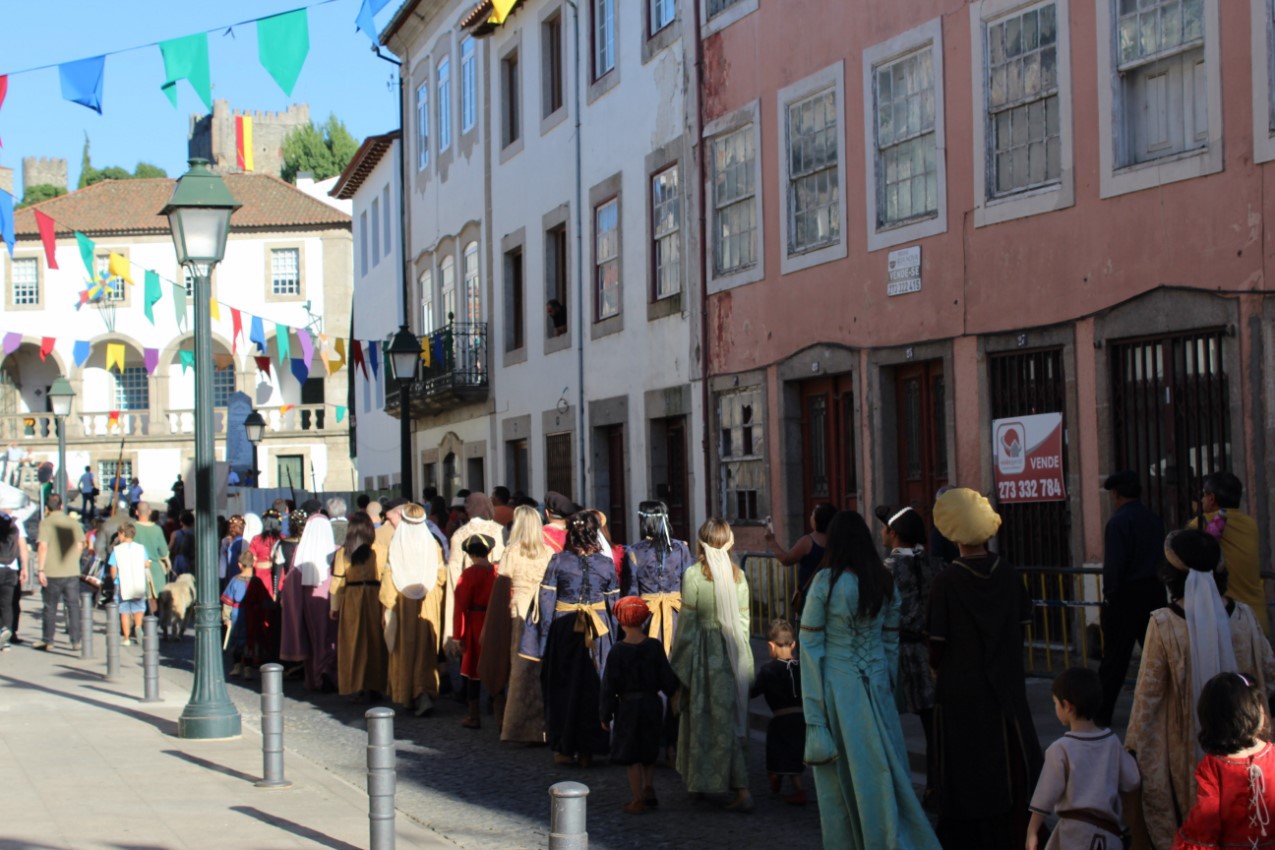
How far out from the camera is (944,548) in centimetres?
1308

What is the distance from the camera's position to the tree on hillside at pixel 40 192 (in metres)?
104

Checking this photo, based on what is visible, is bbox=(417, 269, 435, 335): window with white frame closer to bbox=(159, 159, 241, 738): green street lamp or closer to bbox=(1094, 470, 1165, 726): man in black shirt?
bbox=(159, 159, 241, 738): green street lamp

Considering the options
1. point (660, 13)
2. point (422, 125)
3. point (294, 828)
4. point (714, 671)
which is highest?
point (422, 125)

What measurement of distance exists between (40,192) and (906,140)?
9894 centimetres

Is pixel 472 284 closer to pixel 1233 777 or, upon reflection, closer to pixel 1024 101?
pixel 1024 101

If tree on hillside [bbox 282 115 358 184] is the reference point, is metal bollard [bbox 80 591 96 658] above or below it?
below

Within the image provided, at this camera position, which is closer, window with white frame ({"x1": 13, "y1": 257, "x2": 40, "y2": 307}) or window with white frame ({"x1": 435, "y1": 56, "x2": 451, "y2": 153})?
window with white frame ({"x1": 435, "y1": 56, "x2": 451, "y2": 153})

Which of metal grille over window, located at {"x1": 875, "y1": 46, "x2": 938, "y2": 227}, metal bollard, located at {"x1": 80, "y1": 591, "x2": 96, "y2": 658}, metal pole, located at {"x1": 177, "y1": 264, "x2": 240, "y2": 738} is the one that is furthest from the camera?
metal bollard, located at {"x1": 80, "y1": 591, "x2": 96, "y2": 658}

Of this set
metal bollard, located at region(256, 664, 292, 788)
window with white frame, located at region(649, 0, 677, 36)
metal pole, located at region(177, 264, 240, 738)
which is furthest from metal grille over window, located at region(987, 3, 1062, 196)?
A: metal bollard, located at region(256, 664, 292, 788)

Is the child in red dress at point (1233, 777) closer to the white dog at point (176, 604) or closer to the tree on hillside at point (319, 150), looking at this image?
the white dog at point (176, 604)

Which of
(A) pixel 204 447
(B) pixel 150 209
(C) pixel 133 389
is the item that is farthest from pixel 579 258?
(B) pixel 150 209

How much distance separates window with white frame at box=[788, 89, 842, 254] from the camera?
17.5 m

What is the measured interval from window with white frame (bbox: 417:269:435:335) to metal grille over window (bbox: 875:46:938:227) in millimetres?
17577

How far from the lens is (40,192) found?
350ft
